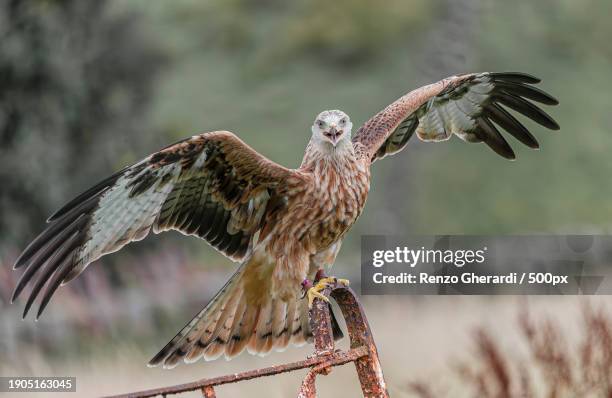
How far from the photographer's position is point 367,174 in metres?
5.20

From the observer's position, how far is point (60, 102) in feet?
38.1

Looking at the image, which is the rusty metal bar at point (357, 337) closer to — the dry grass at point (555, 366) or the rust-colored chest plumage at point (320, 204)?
the rust-colored chest plumage at point (320, 204)

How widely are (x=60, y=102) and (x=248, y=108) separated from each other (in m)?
11.2


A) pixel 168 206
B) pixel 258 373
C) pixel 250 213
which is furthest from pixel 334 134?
pixel 258 373

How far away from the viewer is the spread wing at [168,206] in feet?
14.3

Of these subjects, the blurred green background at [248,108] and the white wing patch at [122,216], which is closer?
→ the white wing patch at [122,216]

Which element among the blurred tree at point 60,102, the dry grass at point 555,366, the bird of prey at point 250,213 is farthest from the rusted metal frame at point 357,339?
the blurred tree at point 60,102

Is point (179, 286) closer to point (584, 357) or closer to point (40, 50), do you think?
point (40, 50)

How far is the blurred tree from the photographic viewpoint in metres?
11.2

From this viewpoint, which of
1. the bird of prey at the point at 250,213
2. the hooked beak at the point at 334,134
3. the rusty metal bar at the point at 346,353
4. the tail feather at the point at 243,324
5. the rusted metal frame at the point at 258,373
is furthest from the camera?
the tail feather at the point at 243,324

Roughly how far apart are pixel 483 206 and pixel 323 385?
12.1 meters

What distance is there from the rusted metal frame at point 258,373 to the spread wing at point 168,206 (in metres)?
1.28

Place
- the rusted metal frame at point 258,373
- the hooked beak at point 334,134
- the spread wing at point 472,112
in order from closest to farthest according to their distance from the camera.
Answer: the rusted metal frame at point 258,373
the hooked beak at point 334,134
the spread wing at point 472,112

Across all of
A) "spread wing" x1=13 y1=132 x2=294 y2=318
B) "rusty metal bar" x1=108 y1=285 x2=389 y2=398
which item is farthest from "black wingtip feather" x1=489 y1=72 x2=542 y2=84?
"rusty metal bar" x1=108 y1=285 x2=389 y2=398
